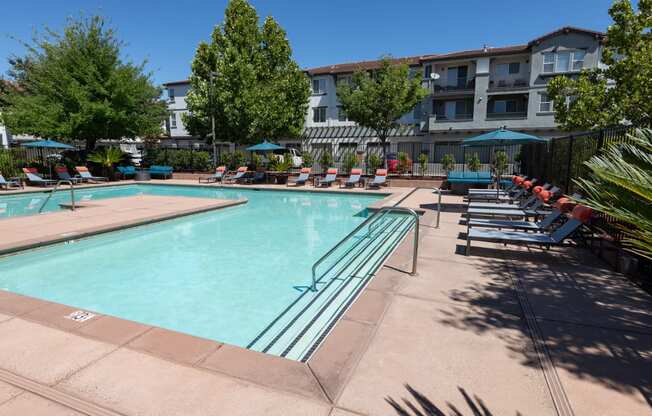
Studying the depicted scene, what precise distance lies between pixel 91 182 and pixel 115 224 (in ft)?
49.4

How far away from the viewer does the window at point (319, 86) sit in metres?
37.8

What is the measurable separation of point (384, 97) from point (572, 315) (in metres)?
22.9

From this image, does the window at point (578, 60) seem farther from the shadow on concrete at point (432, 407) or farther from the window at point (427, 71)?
the shadow on concrete at point (432, 407)

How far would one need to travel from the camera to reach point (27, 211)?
12.5 metres

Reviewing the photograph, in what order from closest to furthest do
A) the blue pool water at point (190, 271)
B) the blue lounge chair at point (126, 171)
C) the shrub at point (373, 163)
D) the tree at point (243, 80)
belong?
the blue pool water at point (190, 271)
the shrub at point (373, 163)
the blue lounge chair at point (126, 171)
the tree at point (243, 80)

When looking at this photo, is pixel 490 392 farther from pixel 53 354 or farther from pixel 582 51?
pixel 582 51

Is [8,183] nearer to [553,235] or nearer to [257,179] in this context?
[257,179]

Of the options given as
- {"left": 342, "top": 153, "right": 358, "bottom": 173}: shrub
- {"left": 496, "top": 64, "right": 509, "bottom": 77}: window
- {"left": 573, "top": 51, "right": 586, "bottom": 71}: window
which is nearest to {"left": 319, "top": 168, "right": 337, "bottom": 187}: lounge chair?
{"left": 342, "top": 153, "right": 358, "bottom": 173}: shrub

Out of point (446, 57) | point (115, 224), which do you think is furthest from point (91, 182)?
point (446, 57)

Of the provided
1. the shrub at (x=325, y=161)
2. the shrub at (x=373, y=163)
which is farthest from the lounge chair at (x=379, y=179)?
the shrub at (x=325, y=161)

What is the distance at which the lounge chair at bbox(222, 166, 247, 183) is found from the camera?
21.2m

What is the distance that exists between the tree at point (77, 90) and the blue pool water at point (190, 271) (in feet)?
49.6

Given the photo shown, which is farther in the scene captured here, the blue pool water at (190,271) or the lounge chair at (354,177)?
the lounge chair at (354,177)

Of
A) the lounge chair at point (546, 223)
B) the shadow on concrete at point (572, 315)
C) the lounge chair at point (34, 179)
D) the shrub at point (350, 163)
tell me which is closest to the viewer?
the shadow on concrete at point (572, 315)
